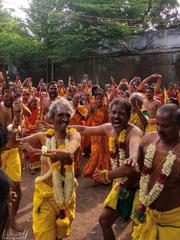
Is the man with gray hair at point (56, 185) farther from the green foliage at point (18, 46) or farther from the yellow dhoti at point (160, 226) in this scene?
the green foliage at point (18, 46)

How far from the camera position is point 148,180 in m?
3.21

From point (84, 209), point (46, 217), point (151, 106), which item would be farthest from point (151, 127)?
point (46, 217)

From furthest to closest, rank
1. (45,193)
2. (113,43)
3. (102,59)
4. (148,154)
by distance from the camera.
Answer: (102,59), (113,43), (45,193), (148,154)

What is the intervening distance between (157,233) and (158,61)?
20.0 m

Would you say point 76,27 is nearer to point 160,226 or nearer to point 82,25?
point 82,25

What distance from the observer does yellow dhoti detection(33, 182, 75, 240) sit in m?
3.69

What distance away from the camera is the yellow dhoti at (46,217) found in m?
3.69

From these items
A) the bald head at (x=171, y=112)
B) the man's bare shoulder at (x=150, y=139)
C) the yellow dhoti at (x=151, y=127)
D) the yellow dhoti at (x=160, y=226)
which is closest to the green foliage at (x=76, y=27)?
the yellow dhoti at (x=151, y=127)

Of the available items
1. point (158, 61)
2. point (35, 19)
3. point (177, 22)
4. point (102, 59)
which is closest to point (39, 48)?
point (35, 19)

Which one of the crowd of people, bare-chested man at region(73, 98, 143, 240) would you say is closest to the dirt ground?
the crowd of people

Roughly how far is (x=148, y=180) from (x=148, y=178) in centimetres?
2

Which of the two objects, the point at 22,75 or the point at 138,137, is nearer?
the point at 138,137

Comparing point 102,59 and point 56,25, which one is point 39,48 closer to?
point 56,25

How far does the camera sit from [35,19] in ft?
79.0
